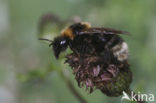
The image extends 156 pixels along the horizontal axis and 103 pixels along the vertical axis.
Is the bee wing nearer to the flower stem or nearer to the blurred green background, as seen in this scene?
the flower stem

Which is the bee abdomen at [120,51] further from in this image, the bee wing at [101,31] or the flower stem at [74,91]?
the flower stem at [74,91]

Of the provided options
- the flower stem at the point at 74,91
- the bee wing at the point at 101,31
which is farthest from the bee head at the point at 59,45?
the flower stem at the point at 74,91

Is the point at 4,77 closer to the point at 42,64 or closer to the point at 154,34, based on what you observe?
the point at 42,64

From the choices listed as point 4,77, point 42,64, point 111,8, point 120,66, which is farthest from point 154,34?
point 120,66

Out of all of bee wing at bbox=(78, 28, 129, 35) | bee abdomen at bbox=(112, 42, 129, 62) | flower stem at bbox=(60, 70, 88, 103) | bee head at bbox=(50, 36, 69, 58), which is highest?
bee wing at bbox=(78, 28, 129, 35)

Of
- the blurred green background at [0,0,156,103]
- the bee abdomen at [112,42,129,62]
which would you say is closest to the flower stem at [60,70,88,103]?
the blurred green background at [0,0,156,103]

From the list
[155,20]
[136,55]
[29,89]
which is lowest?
[29,89]

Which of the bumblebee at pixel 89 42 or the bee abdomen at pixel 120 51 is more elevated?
the bumblebee at pixel 89 42
